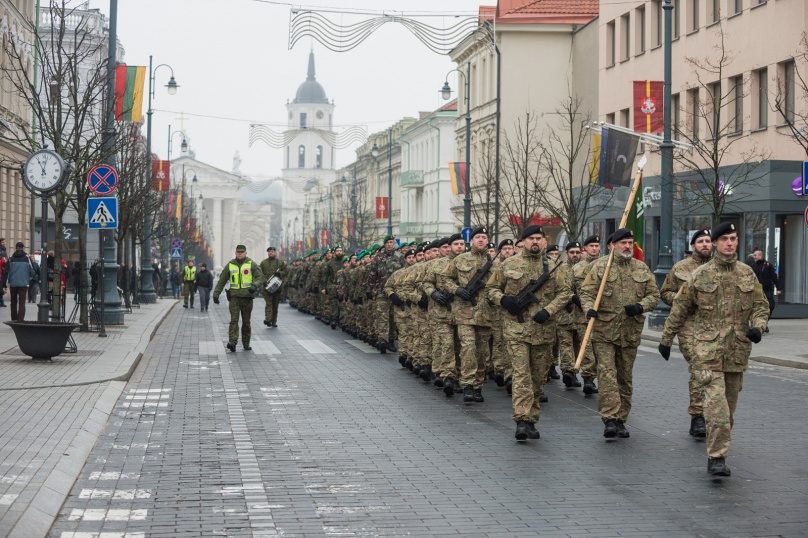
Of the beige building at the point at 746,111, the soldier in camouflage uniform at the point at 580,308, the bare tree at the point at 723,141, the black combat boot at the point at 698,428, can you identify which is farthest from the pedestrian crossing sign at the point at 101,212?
the bare tree at the point at 723,141

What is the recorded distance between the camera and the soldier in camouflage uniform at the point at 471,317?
48.0ft

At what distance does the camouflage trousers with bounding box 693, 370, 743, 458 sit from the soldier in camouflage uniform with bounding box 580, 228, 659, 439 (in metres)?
1.97

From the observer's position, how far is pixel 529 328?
1183 centimetres

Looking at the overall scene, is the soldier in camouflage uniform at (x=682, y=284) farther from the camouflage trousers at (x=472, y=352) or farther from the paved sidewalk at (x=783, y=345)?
the paved sidewalk at (x=783, y=345)

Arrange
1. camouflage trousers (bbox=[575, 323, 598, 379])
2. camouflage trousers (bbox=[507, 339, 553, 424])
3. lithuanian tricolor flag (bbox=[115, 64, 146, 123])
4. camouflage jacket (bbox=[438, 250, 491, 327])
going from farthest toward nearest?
lithuanian tricolor flag (bbox=[115, 64, 146, 123])
camouflage trousers (bbox=[575, 323, 598, 379])
camouflage jacket (bbox=[438, 250, 491, 327])
camouflage trousers (bbox=[507, 339, 553, 424])

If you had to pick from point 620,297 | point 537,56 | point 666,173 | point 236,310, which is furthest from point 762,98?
point 537,56

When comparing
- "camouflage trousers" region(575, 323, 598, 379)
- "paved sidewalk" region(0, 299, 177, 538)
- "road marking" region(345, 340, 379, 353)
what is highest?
"camouflage trousers" region(575, 323, 598, 379)

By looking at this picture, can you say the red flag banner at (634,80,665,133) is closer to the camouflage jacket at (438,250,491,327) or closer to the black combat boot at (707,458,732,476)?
the camouflage jacket at (438,250,491,327)

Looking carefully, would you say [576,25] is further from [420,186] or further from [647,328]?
[647,328]

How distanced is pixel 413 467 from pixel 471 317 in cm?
487

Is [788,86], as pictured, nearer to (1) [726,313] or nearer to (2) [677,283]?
(2) [677,283]

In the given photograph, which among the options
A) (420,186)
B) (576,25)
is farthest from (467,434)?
(420,186)

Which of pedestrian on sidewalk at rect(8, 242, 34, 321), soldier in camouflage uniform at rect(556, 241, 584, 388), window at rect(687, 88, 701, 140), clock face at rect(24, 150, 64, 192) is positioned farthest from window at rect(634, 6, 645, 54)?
soldier in camouflage uniform at rect(556, 241, 584, 388)

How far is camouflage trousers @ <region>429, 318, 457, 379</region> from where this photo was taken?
1545cm
